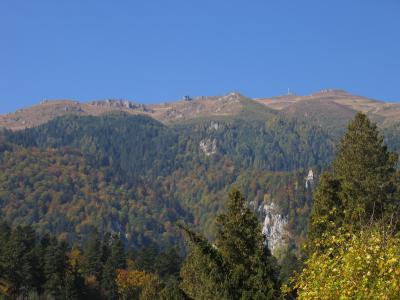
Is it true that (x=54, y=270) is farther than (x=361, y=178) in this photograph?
Yes

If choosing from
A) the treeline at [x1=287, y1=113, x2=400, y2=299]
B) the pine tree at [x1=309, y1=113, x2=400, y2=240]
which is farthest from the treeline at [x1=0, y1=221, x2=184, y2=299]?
the treeline at [x1=287, y1=113, x2=400, y2=299]

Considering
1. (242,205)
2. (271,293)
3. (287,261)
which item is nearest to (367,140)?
(242,205)

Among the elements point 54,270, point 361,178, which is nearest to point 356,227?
point 361,178

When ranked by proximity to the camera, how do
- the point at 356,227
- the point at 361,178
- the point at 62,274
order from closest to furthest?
the point at 356,227 → the point at 361,178 → the point at 62,274

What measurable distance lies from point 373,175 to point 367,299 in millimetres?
46438

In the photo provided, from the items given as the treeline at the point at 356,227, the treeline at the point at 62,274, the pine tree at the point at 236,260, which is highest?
the treeline at the point at 356,227

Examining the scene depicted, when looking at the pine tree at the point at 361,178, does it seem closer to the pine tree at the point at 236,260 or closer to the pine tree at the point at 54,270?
the pine tree at the point at 236,260

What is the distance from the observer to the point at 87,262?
144000mm

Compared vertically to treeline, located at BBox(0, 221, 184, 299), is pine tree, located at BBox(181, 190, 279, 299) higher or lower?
higher

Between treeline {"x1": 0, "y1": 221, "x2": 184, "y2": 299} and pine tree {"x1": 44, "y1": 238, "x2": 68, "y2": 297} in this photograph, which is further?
pine tree {"x1": 44, "y1": 238, "x2": 68, "y2": 297}

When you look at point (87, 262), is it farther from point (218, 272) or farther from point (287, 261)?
point (218, 272)

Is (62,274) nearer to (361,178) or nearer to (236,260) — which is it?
(361,178)

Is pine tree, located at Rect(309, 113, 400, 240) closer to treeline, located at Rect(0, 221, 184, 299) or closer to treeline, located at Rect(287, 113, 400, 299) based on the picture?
treeline, located at Rect(287, 113, 400, 299)

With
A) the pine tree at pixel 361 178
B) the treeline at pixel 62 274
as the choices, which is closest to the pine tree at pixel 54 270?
the treeline at pixel 62 274
